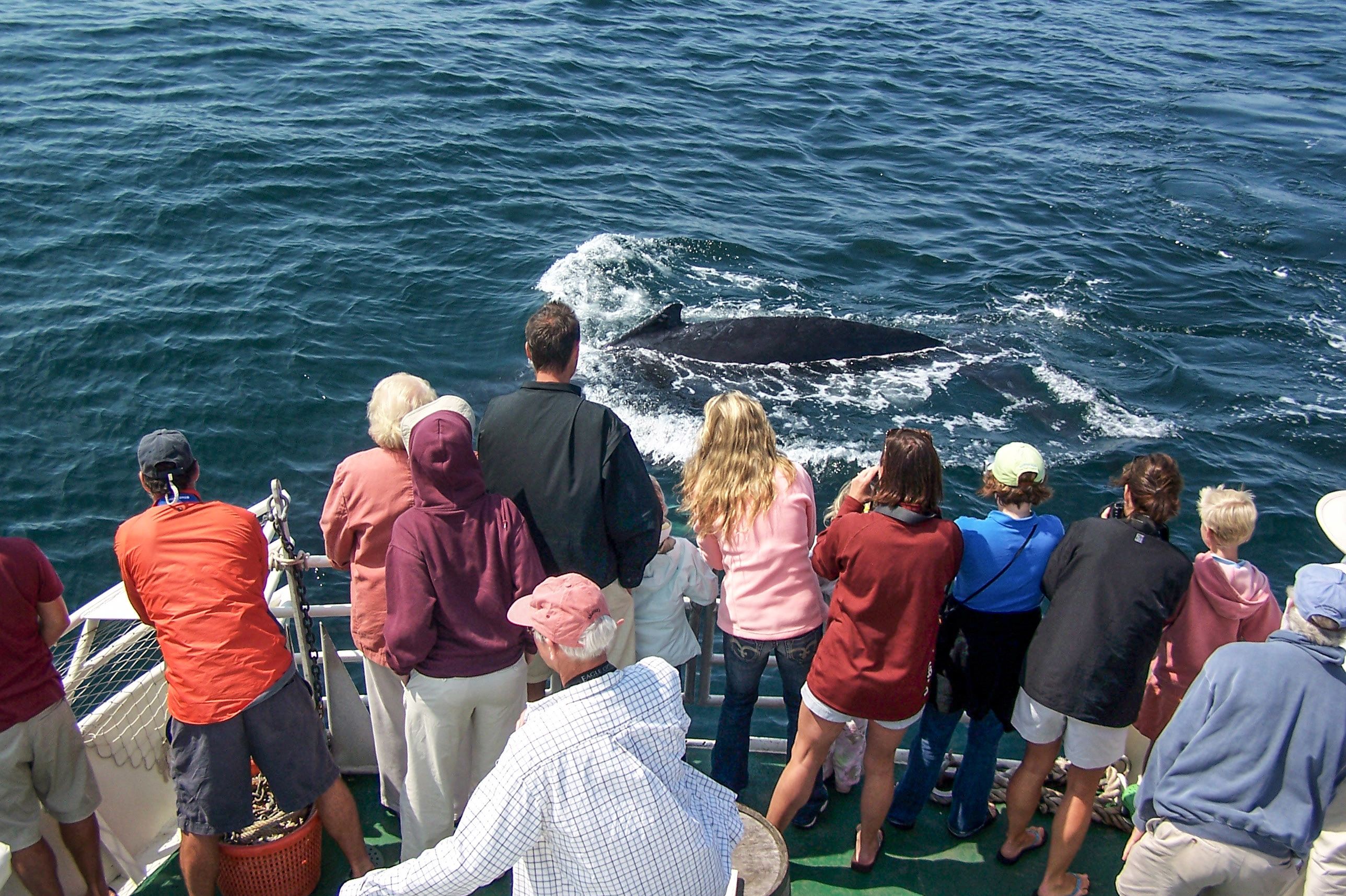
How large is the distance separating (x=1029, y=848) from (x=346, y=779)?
364cm

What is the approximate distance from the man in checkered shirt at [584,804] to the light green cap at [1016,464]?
2126 millimetres

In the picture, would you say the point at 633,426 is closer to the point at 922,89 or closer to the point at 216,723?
the point at 216,723

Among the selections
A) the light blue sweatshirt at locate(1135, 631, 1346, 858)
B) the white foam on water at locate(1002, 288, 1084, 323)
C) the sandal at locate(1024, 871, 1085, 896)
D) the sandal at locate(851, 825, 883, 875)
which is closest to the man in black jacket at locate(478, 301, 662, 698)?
the sandal at locate(851, 825, 883, 875)

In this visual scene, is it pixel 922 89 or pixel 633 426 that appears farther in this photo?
pixel 922 89

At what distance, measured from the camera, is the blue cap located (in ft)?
12.9

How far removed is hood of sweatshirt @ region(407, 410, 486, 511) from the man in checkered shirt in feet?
3.85

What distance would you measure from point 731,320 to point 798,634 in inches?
374

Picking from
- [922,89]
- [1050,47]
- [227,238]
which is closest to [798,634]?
[227,238]

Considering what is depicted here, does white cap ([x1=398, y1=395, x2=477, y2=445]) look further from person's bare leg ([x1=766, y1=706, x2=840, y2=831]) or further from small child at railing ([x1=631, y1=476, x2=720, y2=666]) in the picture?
person's bare leg ([x1=766, y1=706, x2=840, y2=831])

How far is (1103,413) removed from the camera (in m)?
13.7

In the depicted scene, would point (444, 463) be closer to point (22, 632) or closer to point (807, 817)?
point (22, 632)

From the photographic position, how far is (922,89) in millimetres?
25844

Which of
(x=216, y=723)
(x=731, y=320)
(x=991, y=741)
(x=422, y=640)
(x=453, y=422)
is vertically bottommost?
(x=731, y=320)

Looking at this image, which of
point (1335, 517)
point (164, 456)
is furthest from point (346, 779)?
point (1335, 517)
